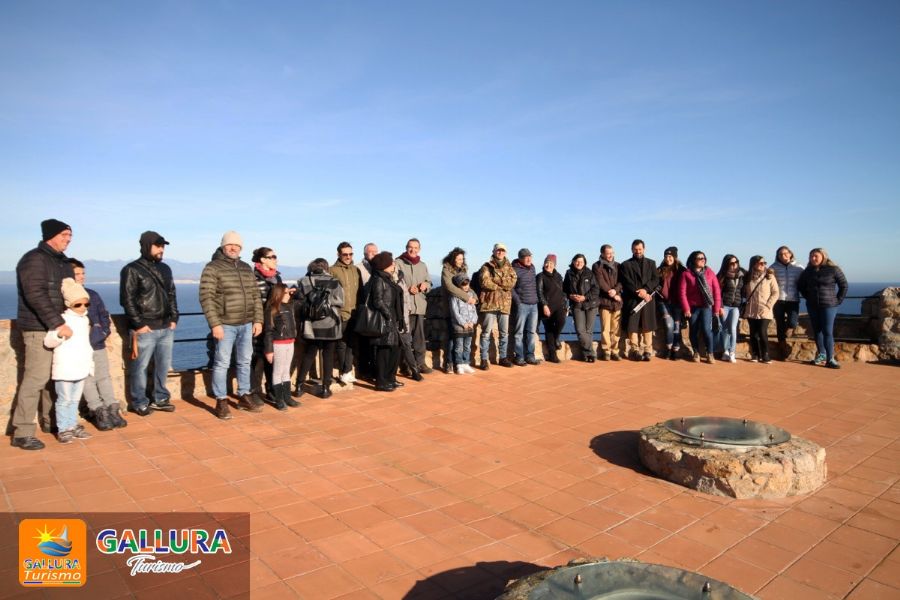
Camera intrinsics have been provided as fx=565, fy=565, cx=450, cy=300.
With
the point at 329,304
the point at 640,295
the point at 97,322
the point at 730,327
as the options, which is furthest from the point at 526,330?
the point at 97,322

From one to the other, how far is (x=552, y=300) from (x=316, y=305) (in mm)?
4135

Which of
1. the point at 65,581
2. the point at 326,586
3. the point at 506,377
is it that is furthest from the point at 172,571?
the point at 506,377

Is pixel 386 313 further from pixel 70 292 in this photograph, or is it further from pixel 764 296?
pixel 764 296

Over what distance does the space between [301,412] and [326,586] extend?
3.52 meters

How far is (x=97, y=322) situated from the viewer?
555 centimetres

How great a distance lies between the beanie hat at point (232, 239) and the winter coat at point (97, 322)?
52.2 inches

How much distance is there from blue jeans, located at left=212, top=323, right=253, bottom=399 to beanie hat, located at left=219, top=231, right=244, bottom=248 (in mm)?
900

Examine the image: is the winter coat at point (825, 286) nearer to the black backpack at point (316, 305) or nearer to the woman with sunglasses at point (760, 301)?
the woman with sunglasses at point (760, 301)

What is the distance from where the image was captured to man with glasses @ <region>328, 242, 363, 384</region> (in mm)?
7434

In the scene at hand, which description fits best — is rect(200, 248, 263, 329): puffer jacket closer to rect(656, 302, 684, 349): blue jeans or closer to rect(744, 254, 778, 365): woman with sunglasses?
rect(656, 302, 684, 349): blue jeans

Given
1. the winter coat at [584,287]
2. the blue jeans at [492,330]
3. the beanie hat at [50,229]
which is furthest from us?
the winter coat at [584,287]

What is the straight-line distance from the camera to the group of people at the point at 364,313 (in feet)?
17.1

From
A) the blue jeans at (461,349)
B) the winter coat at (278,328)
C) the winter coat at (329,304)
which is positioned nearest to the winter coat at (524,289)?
the blue jeans at (461,349)

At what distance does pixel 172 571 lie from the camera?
10.3 feet
